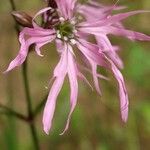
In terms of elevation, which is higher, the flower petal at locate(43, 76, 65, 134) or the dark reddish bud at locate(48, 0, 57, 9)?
the dark reddish bud at locate(48, 0, 57, 9)

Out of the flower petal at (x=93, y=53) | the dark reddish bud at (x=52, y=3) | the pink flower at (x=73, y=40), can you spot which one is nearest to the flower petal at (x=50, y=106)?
the pink flower at (x=73, y=40)

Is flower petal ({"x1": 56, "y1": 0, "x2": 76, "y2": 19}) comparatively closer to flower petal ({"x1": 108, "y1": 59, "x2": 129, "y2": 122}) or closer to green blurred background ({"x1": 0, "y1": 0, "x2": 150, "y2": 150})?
flower petal ({"x1": 108, "y1": 59, "x2": 129, "y2": 122})

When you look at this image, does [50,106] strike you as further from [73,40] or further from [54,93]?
[73,40]

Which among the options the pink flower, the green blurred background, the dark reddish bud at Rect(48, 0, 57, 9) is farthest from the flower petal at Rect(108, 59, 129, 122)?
the green blurred background

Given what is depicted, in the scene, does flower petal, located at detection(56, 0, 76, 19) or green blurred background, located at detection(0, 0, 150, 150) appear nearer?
flower petal, located at detection(56, 0, 76, 19)

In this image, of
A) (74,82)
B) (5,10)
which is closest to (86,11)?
(74,82)

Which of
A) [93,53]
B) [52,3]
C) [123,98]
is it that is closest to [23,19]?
[52,3]
